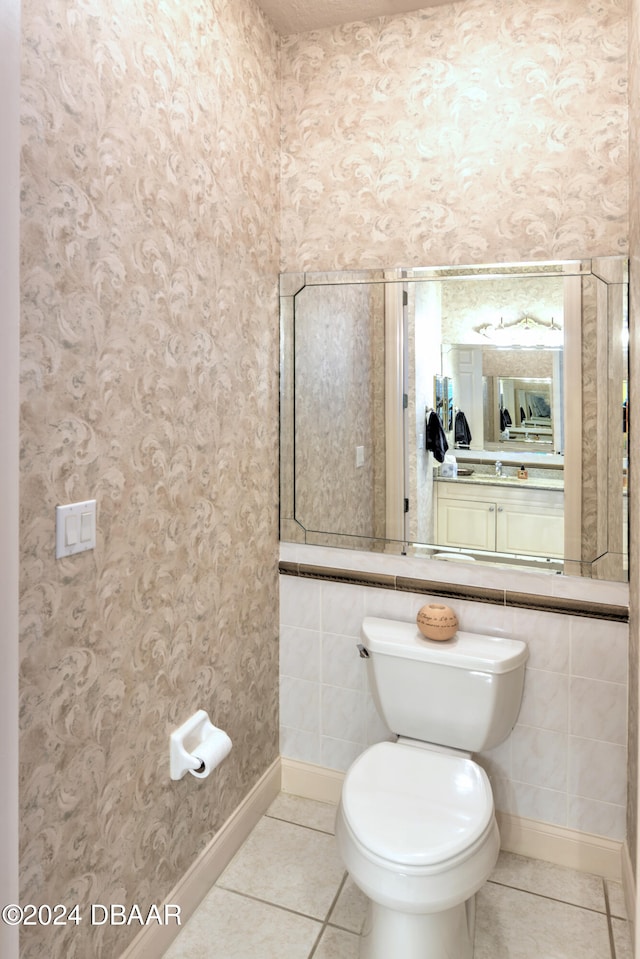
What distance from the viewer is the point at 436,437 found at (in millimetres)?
1997

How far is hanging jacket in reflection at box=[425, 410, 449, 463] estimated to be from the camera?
78.3 inches

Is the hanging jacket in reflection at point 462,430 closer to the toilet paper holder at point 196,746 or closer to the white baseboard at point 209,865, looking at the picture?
the toilet paper holder at point 196,746

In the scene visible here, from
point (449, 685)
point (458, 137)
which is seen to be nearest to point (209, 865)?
point (449, 685)

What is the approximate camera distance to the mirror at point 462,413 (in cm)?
179

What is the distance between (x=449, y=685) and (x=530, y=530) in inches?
20.8

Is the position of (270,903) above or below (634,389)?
below

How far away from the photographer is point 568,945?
163 centimetres

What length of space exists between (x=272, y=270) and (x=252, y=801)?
1784 millimetres

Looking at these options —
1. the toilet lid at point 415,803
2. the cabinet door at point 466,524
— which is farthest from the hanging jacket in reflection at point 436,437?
the toilet lid at point 415,803

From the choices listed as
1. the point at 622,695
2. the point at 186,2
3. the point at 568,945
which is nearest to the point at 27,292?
the point at 186,2

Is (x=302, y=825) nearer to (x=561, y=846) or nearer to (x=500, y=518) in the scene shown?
(x=561, y=846)

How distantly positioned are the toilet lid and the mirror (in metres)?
0.62

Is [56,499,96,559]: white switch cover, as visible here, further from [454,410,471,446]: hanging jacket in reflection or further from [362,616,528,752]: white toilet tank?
[454,410,471,446]: hanging jacket in reflection

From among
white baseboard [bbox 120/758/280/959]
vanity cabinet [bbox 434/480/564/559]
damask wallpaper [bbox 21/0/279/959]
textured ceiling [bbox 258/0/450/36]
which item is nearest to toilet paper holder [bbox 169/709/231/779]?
damask wallpaper [bbox 21/0/279/959]
